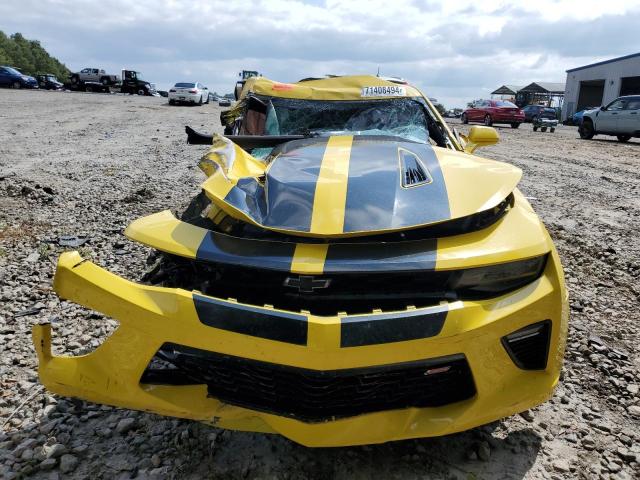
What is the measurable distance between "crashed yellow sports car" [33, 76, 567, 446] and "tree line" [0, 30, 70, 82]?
262 feet

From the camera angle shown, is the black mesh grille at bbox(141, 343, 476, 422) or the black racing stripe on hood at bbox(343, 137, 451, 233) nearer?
the black mesh grille at bbox(141, 343, 476, 422)

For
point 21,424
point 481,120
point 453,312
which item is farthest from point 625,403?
point 481,120

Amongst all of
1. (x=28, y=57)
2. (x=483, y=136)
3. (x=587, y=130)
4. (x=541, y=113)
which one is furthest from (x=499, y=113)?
(x=28, y=57)

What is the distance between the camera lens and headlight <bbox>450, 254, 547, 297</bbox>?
162cm

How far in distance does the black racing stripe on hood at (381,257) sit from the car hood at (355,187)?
0.20ft

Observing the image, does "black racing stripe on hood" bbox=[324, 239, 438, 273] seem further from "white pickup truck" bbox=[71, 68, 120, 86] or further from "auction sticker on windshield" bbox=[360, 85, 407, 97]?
"white pickup truck" bbox=[71, 68, 120, 86]

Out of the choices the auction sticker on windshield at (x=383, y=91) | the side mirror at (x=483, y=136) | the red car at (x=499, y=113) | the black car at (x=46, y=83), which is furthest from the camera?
the black car at (x=46, y=83)

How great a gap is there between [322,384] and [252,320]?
296mm

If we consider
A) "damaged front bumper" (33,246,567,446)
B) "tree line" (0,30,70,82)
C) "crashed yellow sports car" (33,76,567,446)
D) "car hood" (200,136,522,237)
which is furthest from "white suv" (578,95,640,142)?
"tree line" (0,30,70,82)

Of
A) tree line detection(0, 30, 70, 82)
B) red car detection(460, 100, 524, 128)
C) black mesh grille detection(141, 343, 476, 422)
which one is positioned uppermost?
tree line detection(0, 30, 70, 82)

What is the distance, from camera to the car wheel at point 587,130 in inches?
651

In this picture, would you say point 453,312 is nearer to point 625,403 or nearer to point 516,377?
point 516,377

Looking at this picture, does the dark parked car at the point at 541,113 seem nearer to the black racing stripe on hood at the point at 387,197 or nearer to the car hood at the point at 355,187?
the car hood at the point at 355,187

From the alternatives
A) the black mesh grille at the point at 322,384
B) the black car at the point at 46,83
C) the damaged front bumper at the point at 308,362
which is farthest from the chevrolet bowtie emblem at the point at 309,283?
the black car at the point at 46,83
